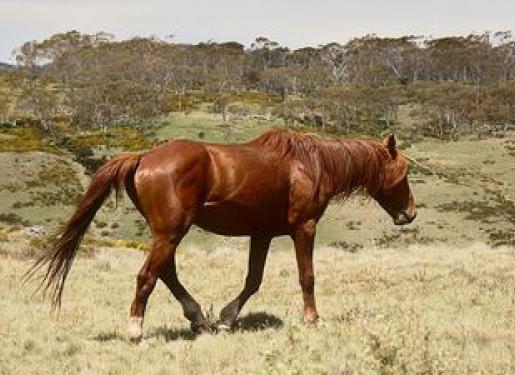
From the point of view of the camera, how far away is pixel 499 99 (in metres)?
115

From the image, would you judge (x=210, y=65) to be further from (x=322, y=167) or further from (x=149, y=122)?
(x=322, y=167)

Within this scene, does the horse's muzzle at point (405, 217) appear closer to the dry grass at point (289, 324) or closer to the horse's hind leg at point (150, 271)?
the dry grass at point (289, 324)

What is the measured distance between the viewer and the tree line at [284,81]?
10919 cm

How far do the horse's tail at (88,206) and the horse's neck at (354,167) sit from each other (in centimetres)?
238

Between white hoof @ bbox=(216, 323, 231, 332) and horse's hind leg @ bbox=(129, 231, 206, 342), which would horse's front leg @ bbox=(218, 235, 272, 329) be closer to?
white hoof @ bbox=(216, 323, 231, 332)

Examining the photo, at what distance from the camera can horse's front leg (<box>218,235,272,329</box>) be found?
29.3 ft

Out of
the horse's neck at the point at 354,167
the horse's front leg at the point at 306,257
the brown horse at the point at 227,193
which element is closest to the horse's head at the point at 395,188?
the horse's neck at the point at 354,167

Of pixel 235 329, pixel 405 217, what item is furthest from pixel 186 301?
pixel 405 217

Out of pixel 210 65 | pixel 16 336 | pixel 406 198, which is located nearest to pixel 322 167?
pixel 406 198

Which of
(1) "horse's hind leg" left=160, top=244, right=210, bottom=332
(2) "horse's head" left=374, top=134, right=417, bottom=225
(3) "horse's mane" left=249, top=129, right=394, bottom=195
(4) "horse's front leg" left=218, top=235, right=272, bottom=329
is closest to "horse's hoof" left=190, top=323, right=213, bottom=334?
(1) "horse's hind leg" left=160, top=244, right=210, bottom=332

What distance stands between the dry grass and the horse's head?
51.1 inches

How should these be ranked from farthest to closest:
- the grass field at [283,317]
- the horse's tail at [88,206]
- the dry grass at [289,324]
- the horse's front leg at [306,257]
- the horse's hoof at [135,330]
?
the horse's front leg at [306,257] < the horse's tail at [88,206] < the horse's hoof at [135,330] < the grass field at [283,317] < the dry grass at [289,324]

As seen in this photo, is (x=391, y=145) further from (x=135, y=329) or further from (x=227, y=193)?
(x=135, y=329)

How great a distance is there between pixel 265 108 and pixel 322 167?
353ft
